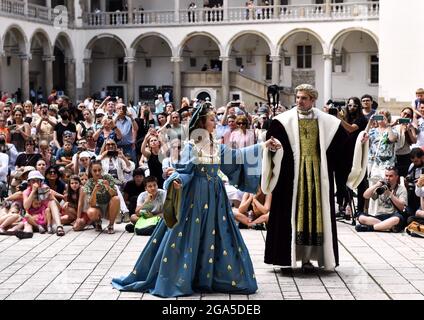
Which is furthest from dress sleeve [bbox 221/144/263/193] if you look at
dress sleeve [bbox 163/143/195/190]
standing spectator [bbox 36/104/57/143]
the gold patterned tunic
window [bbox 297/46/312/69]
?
window [bbox 297/46/312/69]

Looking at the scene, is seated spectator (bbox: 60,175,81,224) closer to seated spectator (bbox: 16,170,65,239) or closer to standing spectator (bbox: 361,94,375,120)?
seated spectator (bbox: 16,170,65,239)

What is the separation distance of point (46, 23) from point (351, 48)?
14190mm

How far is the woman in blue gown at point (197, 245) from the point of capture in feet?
22.9

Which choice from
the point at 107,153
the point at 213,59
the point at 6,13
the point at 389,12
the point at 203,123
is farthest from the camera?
the point at 213,59

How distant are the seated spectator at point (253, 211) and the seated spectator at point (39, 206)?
247cm

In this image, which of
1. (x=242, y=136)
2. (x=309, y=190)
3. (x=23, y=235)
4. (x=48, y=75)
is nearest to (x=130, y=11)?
(x=48, y=75)

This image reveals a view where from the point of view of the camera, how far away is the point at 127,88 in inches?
1558

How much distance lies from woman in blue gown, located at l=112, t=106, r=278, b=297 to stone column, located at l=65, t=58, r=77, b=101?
30.4 meters

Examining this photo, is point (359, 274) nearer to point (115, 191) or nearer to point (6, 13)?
point (115, 191)

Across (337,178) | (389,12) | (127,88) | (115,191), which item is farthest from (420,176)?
(127,88)

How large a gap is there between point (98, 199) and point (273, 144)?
153 inches

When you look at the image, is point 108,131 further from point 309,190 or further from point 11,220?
point 309,190

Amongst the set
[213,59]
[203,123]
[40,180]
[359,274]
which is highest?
[213,59]

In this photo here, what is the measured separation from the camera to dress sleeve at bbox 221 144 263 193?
7.44 m
